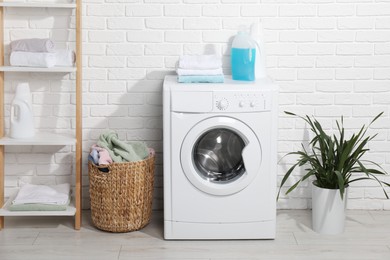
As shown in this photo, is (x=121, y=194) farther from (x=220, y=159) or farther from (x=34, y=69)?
(x=34, y=69)

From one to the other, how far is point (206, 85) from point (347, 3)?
1.03 meters

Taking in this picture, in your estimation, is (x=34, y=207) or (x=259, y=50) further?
(x=259, y=50)

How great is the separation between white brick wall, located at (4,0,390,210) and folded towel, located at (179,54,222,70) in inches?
10.4

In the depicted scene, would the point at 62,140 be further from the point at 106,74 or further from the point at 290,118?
the point at 290,118

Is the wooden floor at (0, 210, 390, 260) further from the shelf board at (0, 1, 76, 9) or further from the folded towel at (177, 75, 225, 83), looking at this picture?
the shelf board at (0, 1, 76, 9)

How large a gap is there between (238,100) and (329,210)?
2.60 feet

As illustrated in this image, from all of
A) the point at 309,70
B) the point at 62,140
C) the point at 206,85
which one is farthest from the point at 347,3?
the point at 62,140

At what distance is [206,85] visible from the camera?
3699 millimetres

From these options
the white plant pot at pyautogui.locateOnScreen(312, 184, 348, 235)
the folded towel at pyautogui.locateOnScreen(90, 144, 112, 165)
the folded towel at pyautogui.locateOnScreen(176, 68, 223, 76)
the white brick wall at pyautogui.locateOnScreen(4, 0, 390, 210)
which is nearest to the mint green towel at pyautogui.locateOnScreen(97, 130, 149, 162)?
the folded towel at pyautogui.locateOnScreen(90, 144, 112, 165)

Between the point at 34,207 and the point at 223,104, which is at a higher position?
the point at 223,104

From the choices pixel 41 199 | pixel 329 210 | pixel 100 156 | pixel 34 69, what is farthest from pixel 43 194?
pixel 329 210

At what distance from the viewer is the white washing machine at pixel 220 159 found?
3670 millimetres

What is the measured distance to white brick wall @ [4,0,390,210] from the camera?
4.11 meters

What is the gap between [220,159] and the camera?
3822 mm
